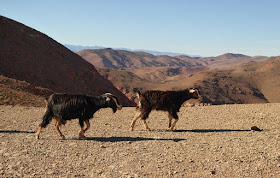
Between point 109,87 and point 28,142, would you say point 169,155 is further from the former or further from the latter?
point 109,87

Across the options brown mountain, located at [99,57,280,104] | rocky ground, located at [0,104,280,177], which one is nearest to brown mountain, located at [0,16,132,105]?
rocky ground, located at [0,104,280,177]

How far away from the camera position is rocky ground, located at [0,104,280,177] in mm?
7226

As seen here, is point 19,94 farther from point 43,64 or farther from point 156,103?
point 156,103

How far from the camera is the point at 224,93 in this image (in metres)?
73.3

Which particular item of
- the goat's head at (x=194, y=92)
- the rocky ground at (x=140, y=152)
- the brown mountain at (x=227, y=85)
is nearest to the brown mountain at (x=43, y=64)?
the rocky ground at (x=140, y=152)

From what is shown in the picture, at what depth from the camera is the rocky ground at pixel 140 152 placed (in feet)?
23.7

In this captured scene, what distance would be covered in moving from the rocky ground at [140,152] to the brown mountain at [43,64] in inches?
851

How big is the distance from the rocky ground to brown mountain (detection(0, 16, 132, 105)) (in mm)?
21612

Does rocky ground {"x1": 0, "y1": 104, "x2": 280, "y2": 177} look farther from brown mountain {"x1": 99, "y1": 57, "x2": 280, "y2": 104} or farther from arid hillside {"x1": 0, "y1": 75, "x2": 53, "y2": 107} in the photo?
brown mountain {"x1": 99, "y1": 57, "x2": 280, "y2": 104}

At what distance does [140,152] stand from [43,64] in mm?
32482

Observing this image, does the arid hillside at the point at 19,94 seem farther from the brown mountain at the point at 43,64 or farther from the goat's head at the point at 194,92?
the goat's head at the point at 194,92

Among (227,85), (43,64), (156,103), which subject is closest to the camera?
(156,103)

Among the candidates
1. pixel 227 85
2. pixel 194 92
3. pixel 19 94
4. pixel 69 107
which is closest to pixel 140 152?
pixel 69 107

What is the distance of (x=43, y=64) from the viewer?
124 feet
